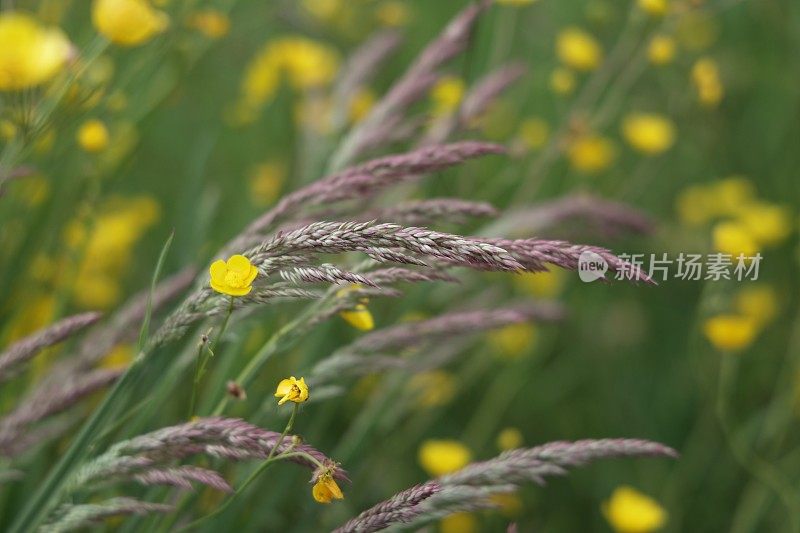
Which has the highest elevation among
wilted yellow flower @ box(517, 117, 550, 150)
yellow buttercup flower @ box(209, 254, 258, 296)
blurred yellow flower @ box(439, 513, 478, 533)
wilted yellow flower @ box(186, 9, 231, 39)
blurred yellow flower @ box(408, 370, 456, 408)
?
wilted yellow flower @ box(186, 9, 231, 39)

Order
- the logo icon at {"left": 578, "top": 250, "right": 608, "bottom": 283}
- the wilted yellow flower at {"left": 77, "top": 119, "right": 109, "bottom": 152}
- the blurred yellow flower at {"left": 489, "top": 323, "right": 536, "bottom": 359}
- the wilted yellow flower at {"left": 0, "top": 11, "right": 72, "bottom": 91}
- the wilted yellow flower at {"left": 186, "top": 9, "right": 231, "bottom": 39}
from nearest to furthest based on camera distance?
the logo icon at {"left": 578, "top": 250, "right": 608, "bottom": 283}, the wilted yellow flower at {"left": 0, "top": 11, "right": 72, "bottom": 91}, the wilted yellow flower at {"left": 77, "top": 119, "right": 109, "bottom": 152}, the wilted yellow flower at {"left": 186, "top": 9, "right": 231, "bottom": 39}, the blurred yellow flower at {"left": 489, "top": 323, "right": 536, "bottom": 359}

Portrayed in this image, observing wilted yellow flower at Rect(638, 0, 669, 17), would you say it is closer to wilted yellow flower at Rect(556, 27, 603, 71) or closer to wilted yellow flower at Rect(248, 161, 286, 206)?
wilted yellow flower at Rect(556, 27, 603, 71)

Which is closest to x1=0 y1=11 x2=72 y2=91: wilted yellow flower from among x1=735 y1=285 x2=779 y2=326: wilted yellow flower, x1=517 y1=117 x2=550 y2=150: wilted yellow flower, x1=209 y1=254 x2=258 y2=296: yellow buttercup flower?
x1=209 y1=254 x2=258 y2=296: yellow buttercup flower

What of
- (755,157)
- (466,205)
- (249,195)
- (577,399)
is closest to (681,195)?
(755,157)

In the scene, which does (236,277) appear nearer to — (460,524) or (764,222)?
(460,524)

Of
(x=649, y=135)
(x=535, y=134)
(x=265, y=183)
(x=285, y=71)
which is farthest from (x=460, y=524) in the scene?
(x=285, y=71)

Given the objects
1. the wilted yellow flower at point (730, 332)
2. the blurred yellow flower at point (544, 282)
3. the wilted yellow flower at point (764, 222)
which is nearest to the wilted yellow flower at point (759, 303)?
the wilted yellow flower at point (764, 222)

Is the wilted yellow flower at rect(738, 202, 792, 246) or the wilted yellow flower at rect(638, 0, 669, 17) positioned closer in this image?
the wilted yellow flower at rect(638, 0, 669, 17)
